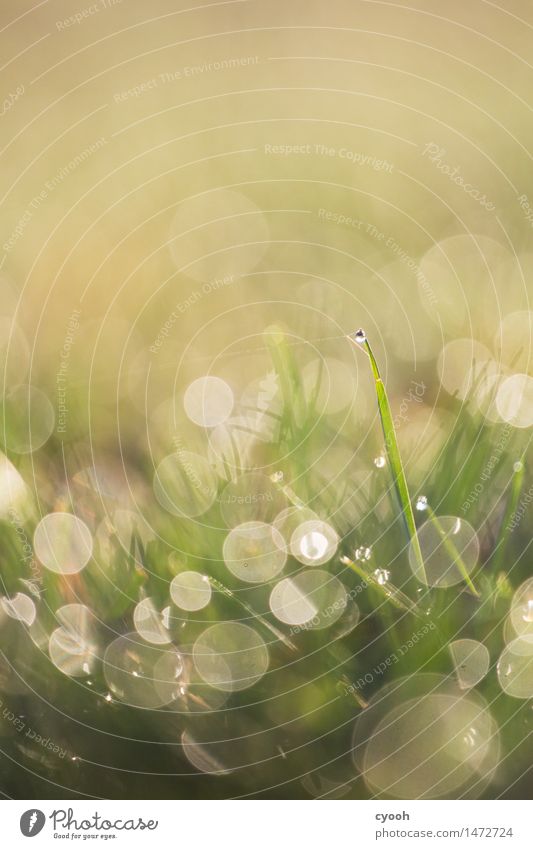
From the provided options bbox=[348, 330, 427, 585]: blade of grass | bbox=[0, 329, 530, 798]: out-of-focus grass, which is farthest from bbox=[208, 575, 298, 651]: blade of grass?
bbox=[348, 330, 427, 585]: blade of grass

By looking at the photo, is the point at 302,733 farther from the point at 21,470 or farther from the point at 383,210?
the point at 383,210

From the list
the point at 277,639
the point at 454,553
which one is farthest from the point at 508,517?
the point at 277,639

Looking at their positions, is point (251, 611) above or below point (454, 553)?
below

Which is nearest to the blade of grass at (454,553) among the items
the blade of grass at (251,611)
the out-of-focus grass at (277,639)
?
the out-of-focus grass at (277,639)

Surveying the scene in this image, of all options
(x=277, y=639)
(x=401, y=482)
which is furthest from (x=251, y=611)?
(x=401, y=482)

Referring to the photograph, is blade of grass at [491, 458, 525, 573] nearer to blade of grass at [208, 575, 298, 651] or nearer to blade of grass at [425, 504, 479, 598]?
blade of grass at [425, 504, 479, 598]

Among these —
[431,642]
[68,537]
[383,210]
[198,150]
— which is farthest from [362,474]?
[198,150]

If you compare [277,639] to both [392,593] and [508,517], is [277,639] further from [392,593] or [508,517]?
[508,517]

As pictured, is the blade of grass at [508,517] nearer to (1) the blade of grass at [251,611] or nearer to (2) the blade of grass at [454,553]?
(2) the blade of grass at [454,553]

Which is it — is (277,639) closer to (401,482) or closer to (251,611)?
(251,611)
